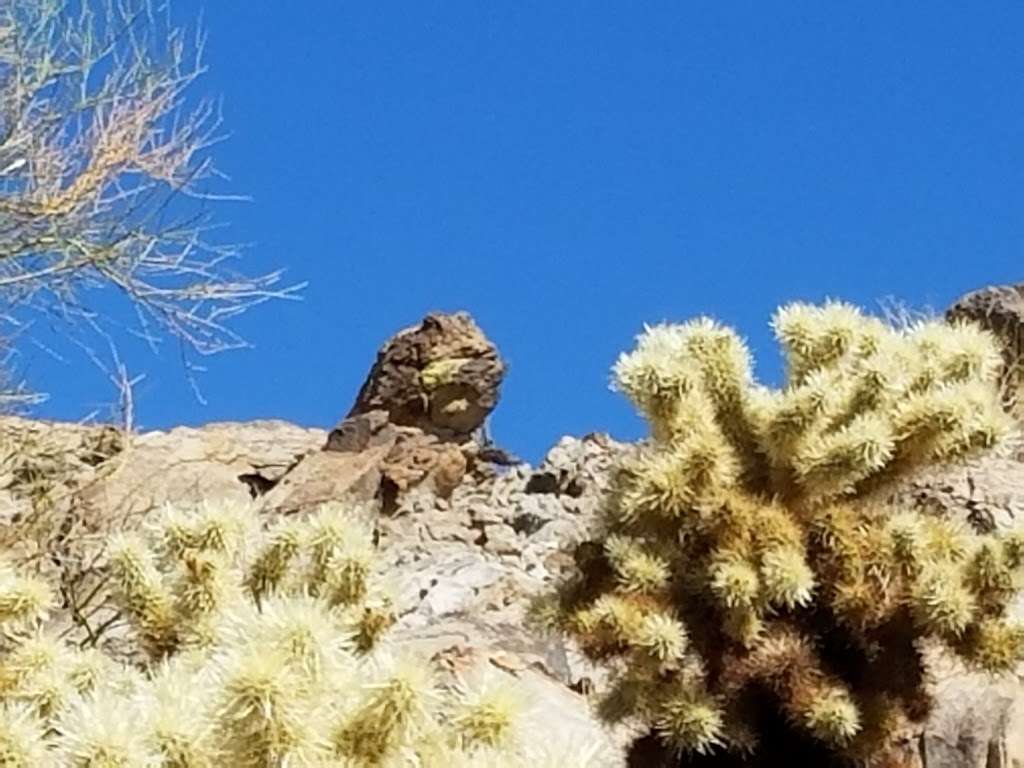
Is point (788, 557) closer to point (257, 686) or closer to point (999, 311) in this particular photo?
point (257, 686)

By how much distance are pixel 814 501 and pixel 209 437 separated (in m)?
10.3

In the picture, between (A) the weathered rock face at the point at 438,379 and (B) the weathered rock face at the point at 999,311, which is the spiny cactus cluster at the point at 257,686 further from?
(A) the weathered rock face at the point at 438,379

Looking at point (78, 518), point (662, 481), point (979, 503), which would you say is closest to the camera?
point (662, 481)

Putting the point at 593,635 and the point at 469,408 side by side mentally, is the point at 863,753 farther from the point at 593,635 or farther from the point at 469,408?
the point at 469,408

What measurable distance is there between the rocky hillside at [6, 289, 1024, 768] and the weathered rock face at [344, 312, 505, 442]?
1 centimetres

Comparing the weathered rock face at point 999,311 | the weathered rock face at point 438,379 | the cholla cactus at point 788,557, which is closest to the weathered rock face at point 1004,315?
the weathered rock face at point 999,311

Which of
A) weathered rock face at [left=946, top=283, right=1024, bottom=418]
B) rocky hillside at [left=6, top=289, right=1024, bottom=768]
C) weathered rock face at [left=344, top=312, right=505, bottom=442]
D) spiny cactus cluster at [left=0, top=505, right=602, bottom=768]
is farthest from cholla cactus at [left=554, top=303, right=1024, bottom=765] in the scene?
weathered rock face at [left=344, top=312, right=505, bottom=442]

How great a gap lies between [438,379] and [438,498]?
5.71 feet

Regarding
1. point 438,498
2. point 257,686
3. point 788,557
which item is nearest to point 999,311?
point 438,498

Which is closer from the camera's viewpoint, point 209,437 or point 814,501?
point 814,501

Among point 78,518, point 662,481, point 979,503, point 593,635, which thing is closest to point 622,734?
point 593,635

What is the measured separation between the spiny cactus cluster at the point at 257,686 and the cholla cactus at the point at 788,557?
37.8 inches

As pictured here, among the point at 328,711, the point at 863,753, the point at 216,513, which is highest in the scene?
the point at 216,513

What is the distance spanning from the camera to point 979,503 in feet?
29.6
